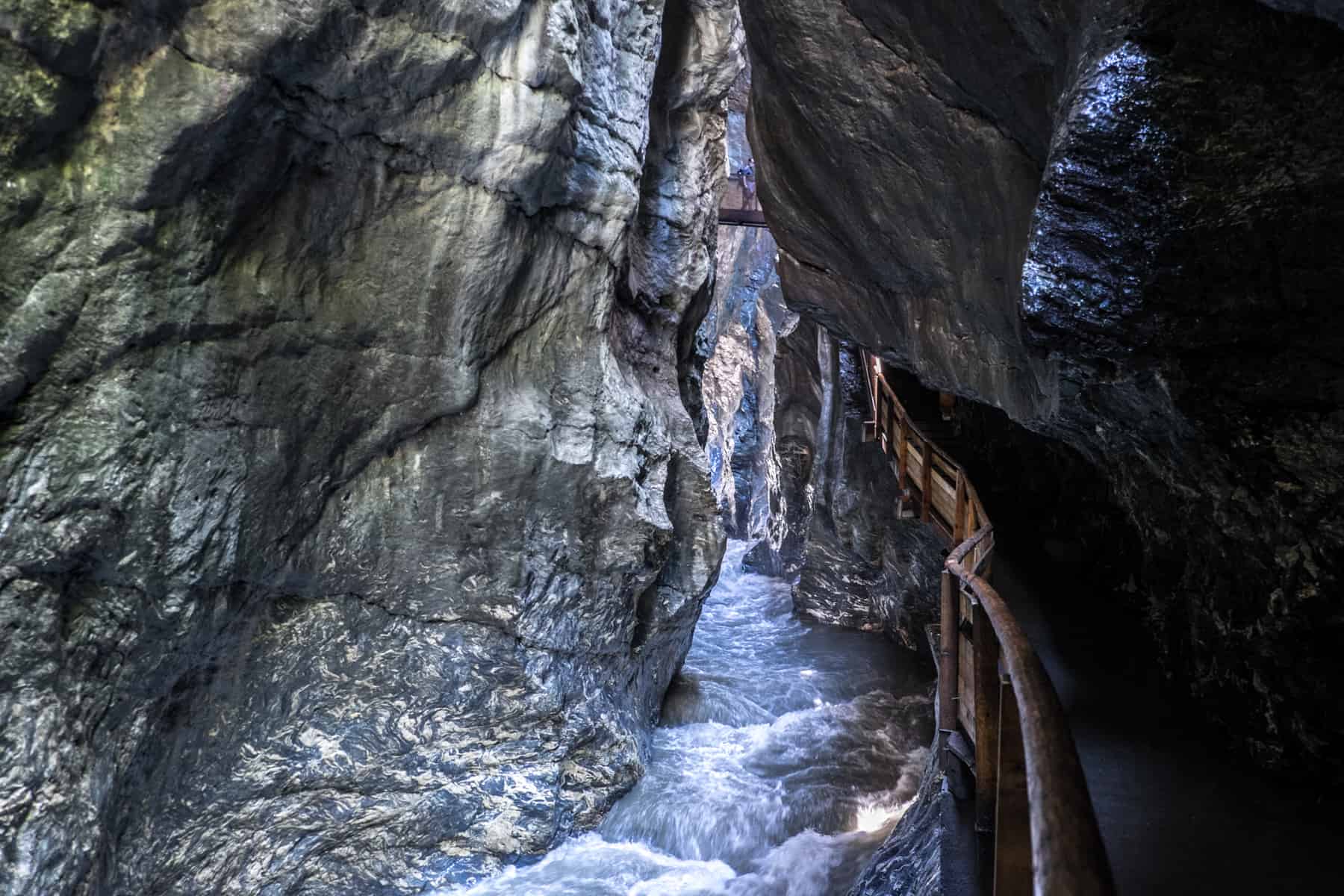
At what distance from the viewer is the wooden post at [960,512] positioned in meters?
7.36

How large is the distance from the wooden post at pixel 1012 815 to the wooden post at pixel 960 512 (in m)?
4.77

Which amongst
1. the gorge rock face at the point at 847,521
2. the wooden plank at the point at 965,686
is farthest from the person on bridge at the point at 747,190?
the wooden plank at the point at 965,686

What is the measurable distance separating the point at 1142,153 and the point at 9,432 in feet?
20.2

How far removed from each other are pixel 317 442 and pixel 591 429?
254 cm

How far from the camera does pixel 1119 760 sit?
3.91 m

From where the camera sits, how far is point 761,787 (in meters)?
9.24

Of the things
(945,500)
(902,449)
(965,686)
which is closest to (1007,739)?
(965,686)

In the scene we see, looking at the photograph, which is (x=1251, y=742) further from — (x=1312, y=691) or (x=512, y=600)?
(x=512, y=600)

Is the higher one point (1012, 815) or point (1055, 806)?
point (1055, 806)

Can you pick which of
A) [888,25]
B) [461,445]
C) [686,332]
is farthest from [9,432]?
[686,332]

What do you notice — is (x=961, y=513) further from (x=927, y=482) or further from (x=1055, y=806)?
(x=1055, y=806)

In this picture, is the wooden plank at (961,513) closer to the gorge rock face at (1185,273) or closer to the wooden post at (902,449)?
the gorge rock face at (1185,273)

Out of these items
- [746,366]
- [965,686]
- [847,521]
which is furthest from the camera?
[746,366]

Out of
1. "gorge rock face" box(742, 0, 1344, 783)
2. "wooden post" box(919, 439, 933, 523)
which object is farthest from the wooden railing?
"wooden post" box(919, 439, 933, 523)
